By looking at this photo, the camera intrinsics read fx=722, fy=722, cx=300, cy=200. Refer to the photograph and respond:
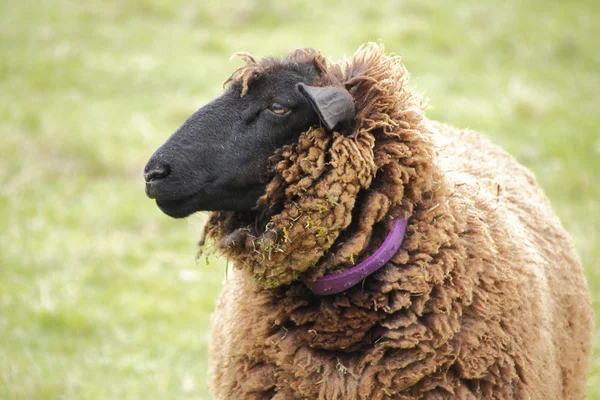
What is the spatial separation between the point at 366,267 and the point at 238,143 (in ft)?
2.41

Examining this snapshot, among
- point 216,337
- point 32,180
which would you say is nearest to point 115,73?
point 32,180

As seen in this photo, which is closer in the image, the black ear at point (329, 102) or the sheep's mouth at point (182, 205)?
the black ear at point (329, 102)

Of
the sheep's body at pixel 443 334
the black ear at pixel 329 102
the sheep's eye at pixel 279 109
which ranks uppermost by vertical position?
the black ear at pixel 329 102

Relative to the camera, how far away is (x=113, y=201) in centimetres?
736

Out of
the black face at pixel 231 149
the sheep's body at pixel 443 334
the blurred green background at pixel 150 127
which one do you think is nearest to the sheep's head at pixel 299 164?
the black face at pixel 231 149

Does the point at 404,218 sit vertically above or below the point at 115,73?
below

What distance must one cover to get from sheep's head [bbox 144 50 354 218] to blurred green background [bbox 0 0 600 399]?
7.99ft

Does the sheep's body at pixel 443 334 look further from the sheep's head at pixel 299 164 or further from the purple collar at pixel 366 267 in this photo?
the sheep's head at pixel 299 164

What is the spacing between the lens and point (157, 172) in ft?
9.64

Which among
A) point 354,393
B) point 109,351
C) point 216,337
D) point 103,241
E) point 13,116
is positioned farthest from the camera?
point 13,116

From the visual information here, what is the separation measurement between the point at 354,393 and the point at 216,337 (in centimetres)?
107

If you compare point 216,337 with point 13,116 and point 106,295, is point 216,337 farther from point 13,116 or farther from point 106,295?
point 13,116

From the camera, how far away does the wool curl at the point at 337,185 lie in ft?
9.43

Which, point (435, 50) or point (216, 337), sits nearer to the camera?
point (216, 337)
